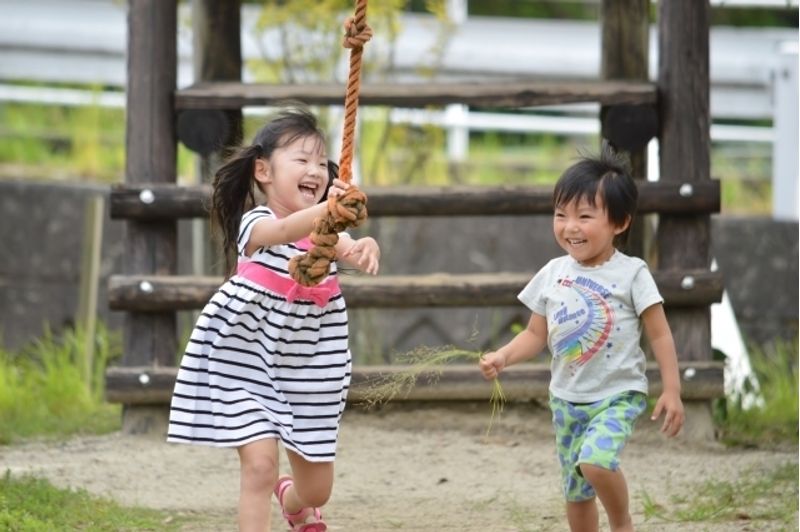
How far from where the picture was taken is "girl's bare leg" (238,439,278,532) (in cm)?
447

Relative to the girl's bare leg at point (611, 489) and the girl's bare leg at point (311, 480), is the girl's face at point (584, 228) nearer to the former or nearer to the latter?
the girl's bare leg at point (611, 489)

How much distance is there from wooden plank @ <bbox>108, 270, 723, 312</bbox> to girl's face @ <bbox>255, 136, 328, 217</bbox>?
2.14 m

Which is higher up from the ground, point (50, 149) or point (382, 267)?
point (50, 149)

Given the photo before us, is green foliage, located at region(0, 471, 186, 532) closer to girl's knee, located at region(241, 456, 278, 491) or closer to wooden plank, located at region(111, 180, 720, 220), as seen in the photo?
girl's knee, located at region(241, 456, 278, 491)

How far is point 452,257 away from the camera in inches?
385

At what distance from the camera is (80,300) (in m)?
9.32

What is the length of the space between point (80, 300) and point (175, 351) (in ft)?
8.07

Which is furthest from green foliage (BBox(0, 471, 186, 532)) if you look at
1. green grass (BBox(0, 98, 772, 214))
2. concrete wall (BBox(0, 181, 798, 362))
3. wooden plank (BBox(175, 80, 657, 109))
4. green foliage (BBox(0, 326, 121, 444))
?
green grass (BBox(0, 98, 772, 214))

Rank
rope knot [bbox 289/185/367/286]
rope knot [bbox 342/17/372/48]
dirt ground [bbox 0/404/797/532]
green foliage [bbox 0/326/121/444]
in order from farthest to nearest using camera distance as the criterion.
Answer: green foliage [bbox 0/326/121/444] → dirt ground [bbox 0/404/797/532] → rope knot [bbox 342/17/372/48] → rope knot [bbox 289/185/367/286]

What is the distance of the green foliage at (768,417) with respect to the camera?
698 centimetres

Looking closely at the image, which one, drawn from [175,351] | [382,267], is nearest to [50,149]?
[382,267]

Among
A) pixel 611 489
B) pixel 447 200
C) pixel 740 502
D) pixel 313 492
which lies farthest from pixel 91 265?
pixel 611 489

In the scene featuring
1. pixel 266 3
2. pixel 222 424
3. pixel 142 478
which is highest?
pixel 266 3

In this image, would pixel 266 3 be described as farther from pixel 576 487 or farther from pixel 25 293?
pixel 576 487
